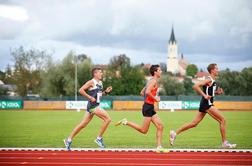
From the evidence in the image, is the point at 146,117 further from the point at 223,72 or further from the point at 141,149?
the point at 223,72

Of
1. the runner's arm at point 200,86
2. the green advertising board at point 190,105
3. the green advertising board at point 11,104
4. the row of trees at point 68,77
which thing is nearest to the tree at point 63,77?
the row of trees at point 68,77

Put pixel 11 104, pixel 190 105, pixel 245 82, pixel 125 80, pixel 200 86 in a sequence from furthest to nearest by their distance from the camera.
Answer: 1. pixel 125 80
2. pixel 245 82
3. pixel 11 104
4. pixel 190 105
5. pixel 200 86

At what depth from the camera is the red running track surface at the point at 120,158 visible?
9.15 m

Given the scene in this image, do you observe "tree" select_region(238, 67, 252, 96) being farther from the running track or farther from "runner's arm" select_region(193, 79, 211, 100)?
the running track

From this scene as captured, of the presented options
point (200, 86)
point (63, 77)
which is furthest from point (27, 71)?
point (200, 86)

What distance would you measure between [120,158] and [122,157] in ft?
0.50

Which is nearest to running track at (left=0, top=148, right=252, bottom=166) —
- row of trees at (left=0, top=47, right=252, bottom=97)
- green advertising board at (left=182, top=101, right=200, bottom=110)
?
green advertising board at (left=182, top=101, right=200, bottom=110)

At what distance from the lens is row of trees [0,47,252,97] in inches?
2943

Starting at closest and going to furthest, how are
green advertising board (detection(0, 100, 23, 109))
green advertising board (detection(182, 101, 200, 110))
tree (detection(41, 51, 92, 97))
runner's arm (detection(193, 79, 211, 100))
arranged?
runner's arm (detection(193, 79, 211, 100))
green advertising board (detection(182, 101, 200, 110))
green advertising board (detection(0, 100, 23, 109))
tree (detection(41, 51, 92, 97))

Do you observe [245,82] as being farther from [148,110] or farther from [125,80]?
[148,110]

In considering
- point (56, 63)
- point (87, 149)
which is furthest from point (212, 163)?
point (56, 63)

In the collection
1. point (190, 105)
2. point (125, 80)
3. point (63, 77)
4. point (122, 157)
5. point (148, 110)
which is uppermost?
point (148, 110)

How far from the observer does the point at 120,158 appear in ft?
32.4

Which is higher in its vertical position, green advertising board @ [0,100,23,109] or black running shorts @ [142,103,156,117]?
black running shorts @ [142,103,156,117]
